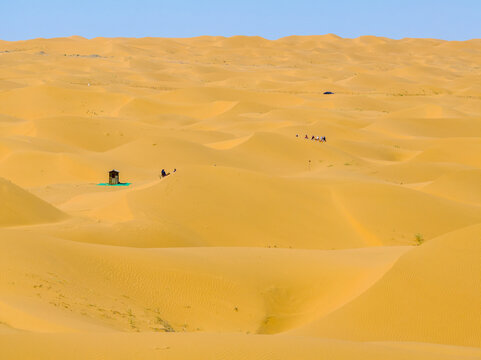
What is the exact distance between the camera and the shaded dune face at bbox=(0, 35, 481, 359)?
8.06 m

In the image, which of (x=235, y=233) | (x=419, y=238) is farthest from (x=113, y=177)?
(x=419, y=238)

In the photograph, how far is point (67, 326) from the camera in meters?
7.46

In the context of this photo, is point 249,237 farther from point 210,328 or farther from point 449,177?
point 449,177

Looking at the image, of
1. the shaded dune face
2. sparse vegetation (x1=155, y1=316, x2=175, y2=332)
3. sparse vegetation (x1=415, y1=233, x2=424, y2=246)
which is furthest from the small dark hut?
sparse vegetation (x1=155, y1=316, x2=175, y2=332)

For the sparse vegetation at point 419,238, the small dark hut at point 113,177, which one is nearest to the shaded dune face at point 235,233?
the sparse vegetation at point 419,238

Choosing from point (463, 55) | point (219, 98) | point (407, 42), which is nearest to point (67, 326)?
point (219, 98)

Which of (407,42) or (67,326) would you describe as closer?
(67,326)

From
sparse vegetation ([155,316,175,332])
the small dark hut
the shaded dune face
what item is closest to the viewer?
the shaded dune face

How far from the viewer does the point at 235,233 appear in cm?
1773

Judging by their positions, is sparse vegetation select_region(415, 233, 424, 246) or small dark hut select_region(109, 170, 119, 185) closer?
sparse vegetation select_region(415, 233, 424, 246)

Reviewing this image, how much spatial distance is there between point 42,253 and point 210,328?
3060mm

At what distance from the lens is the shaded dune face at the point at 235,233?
8062 millimetres

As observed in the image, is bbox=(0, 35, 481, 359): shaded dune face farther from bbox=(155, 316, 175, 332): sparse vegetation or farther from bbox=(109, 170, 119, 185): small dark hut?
bbox=(109, 170, 119, 185): small dark hut

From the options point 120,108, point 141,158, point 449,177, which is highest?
point 120,108
